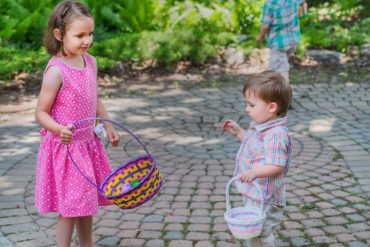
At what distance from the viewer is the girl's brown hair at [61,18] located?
10.3ft

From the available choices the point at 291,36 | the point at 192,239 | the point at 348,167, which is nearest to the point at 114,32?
the point at 291,36

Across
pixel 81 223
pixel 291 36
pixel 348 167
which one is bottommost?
pixel 348 167

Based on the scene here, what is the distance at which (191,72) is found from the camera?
884 centimetres

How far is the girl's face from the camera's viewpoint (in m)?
3.12

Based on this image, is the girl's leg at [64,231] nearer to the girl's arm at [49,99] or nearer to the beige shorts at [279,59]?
the girl's arm at [49,99]

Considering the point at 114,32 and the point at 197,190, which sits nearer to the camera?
the point at 197,190

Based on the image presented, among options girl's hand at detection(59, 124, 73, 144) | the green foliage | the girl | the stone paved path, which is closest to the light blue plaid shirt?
the stone paved path

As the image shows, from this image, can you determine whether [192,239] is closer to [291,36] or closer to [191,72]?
[291,36]

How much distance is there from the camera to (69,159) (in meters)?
3.23

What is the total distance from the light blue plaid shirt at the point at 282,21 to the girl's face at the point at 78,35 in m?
4.06

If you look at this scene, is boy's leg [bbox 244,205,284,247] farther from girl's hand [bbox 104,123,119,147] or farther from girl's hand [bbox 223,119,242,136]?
girl's hand [bbox 104,123,119,147]

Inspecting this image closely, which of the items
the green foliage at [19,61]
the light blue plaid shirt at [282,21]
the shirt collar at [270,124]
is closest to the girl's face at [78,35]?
the shirt collar at [270,124]

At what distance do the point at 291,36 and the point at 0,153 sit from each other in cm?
346

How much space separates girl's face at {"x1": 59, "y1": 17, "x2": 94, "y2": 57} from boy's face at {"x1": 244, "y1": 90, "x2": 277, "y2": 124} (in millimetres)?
864
